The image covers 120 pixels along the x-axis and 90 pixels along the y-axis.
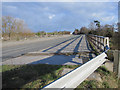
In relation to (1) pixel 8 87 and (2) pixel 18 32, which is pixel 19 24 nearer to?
(2) pixel 18 32

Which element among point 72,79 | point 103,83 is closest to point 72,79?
point 72,79

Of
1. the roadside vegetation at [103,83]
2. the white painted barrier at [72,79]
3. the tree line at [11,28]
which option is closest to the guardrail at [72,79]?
the white painted barrier at [72,79]

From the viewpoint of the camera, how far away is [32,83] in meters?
2.51

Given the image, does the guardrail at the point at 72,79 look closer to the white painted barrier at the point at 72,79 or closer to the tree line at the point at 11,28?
the white painted barrier at the point at 72,79

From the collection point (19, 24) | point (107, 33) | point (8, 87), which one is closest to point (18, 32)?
point (19, 24)

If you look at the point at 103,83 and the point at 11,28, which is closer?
the point at 103,83

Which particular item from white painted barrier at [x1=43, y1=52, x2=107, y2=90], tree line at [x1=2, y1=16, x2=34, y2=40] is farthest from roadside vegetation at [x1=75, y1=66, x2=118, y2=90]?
tree line at [x1=2, y1=16, x2=34, y2=40]

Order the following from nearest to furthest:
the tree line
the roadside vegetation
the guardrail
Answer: the guardrail → the roadside vegetation → the tree line

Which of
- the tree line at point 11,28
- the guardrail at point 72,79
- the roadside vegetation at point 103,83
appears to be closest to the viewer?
the guardrail at point 72,79

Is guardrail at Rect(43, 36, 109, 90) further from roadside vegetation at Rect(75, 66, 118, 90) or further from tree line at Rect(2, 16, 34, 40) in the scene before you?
tree line at Rect(2, 16, 34, 40)

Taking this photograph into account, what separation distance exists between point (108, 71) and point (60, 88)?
245 centimetres

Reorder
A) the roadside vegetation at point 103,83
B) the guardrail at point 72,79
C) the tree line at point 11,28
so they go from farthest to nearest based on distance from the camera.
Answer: the tree line at point 11,28
the roadside vegetation at point 103,83
the guardrail at point 72,79

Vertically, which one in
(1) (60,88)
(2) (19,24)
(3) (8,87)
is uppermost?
(2) (19,24)

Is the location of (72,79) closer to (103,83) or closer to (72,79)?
(72,79)
